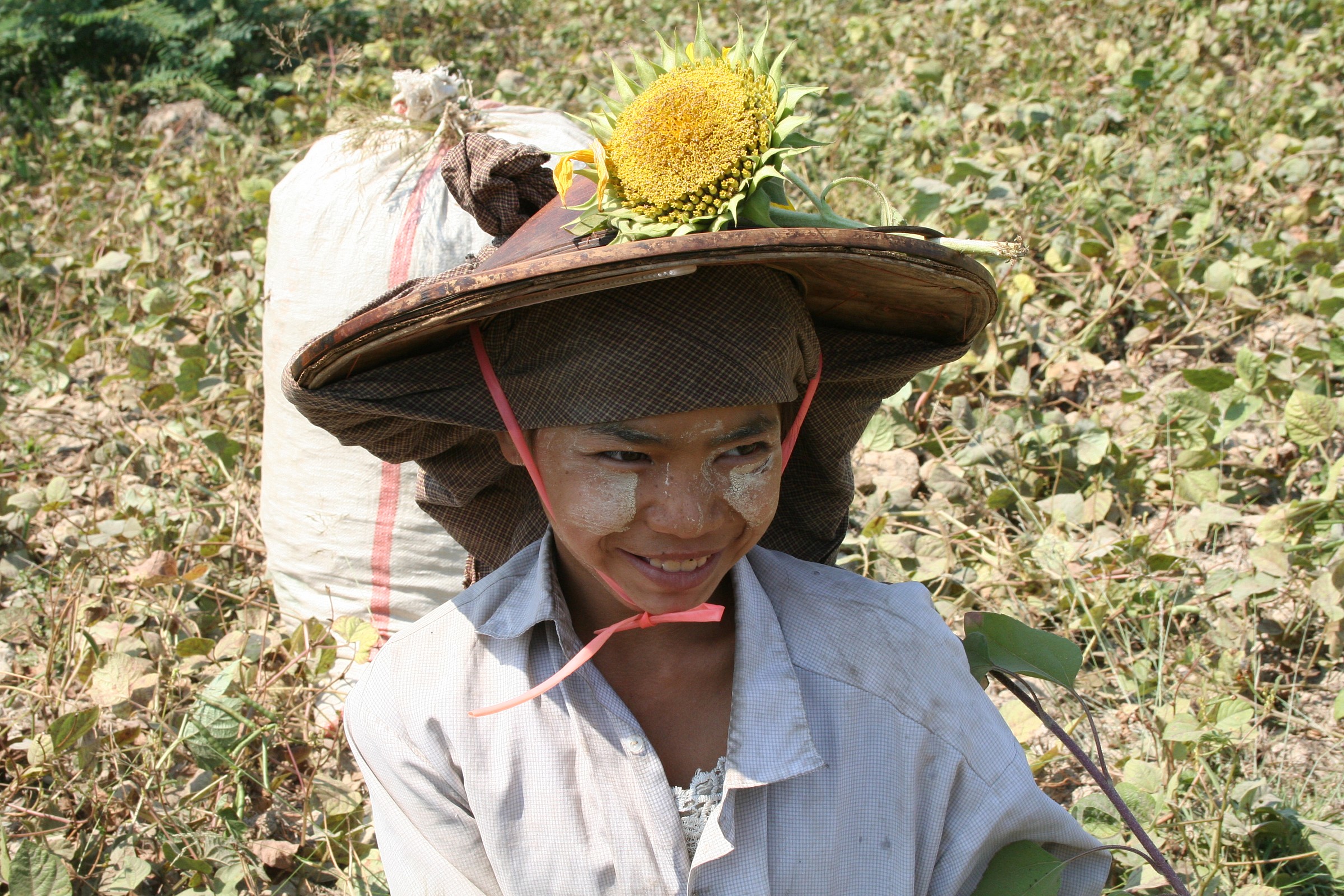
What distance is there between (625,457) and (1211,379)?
1.67 meters

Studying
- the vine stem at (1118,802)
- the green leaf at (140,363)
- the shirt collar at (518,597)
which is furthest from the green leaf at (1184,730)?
the green leaf at (140,363)

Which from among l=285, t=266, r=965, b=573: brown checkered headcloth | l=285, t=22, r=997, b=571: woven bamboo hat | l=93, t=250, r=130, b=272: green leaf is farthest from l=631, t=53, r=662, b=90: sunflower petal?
l=93, t=250, r=130, b=272: green leaf

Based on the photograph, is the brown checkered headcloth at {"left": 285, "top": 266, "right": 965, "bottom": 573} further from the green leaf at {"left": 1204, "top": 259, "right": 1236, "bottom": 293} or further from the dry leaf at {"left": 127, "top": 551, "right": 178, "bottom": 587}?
the green leaf at {"left": 1204, "top": 259, "right": 1236, "bottom": 293}

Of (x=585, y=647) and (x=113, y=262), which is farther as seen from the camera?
(x=113, y=262)

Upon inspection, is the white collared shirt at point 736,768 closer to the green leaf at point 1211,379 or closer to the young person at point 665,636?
the young person at point 665,636

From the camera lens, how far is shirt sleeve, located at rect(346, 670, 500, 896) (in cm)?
145

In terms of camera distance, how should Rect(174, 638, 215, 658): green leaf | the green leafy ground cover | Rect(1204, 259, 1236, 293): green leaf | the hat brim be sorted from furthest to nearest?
Rect(1204, 259, 1236, 293): green leaf
Rect(174, 638, 215, 658): green leaf
the green leafy ground cover
the hat brim

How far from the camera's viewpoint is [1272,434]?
8.75ft

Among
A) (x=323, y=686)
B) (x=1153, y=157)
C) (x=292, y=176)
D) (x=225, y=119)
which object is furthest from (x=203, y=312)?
(x=1153, y=157)

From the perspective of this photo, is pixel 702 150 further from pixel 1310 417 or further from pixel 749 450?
pixel 1310 417

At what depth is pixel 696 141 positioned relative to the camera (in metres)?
1.16

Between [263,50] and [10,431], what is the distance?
3.18 meters

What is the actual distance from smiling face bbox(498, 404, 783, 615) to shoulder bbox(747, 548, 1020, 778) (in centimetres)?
18

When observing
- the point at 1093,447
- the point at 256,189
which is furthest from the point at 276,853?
the point at 256,189
